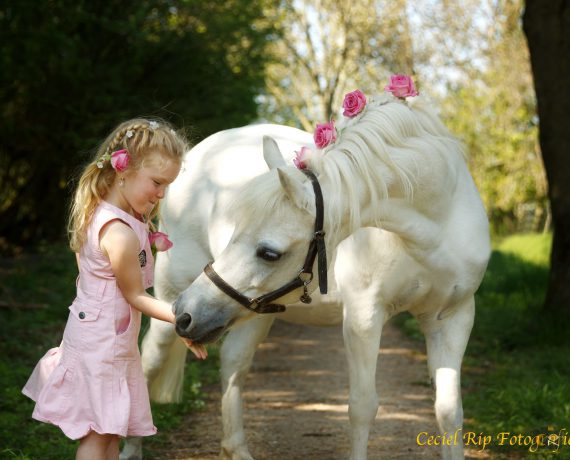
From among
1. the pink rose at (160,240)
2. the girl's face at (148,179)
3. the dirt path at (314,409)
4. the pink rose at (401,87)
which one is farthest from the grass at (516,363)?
the girl's face at (148,179)

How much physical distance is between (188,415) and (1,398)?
1.16 m

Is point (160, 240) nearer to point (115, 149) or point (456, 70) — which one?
point (115, 149)

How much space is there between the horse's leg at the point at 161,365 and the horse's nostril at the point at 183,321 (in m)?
1.42

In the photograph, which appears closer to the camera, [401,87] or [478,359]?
[401,87]

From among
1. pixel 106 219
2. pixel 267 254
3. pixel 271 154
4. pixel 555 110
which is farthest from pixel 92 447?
pixel 555 110

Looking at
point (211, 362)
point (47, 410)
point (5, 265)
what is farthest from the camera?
point (5, 265)

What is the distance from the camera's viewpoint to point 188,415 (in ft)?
16.5

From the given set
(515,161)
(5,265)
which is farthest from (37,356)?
(515,161)

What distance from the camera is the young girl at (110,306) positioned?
8.95ft

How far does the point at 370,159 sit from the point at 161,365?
1844 mm

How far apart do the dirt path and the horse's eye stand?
1.76 m

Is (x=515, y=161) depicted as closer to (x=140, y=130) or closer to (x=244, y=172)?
(x=244, y=172)

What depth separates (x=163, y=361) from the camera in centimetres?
416

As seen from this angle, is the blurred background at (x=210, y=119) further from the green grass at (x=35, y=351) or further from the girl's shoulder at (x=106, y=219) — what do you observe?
the girl's shoulder at (x=106, y=219)
